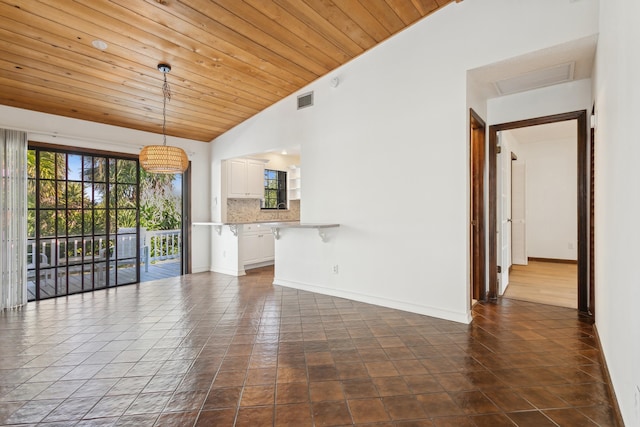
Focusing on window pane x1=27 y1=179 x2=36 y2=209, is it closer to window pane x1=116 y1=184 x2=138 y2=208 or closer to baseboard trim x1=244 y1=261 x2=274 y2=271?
window pane x1=116 y1=184 x2=138 y2=208

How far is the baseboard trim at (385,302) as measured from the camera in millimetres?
3234

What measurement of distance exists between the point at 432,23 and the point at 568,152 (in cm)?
500

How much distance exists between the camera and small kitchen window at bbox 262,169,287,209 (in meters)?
7.16

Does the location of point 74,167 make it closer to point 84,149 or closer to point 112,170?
point 84,149

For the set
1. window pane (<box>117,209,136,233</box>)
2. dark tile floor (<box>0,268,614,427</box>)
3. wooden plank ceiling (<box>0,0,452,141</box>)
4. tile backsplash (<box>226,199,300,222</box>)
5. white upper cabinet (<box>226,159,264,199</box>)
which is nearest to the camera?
dark tile floor (<box>0,268,614,427</box>)

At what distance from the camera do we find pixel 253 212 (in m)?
6.80

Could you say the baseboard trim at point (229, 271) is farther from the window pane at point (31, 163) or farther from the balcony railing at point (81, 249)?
the window pane at point (31, 163)

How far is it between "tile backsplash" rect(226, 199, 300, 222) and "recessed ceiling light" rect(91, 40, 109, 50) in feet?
11.4

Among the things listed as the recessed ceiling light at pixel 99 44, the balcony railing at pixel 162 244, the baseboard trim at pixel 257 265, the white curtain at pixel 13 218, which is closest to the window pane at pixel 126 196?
the white curtain at pixel 13 218

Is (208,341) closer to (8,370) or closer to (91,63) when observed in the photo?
(8,370)

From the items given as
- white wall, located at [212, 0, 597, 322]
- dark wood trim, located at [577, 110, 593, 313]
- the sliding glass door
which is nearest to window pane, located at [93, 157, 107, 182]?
the sliding glass door

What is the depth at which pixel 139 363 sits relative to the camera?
2420 mm

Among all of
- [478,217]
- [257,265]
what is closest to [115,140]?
[257,265]

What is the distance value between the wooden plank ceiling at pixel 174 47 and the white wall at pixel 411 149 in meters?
0.36
